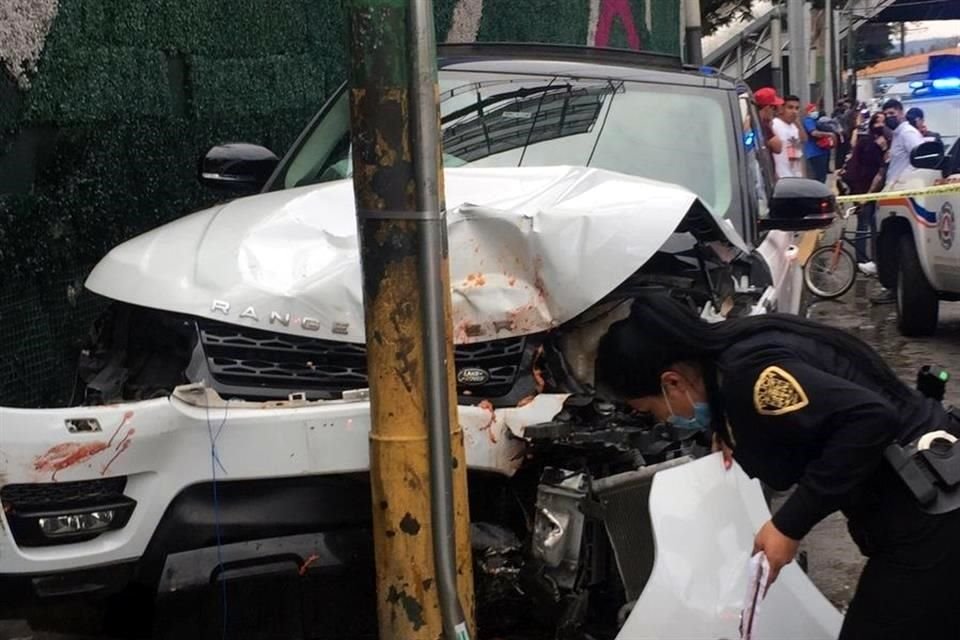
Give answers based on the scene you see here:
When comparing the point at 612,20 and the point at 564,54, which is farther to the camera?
the point at 612,20

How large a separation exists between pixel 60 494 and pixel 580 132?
2.63 meters

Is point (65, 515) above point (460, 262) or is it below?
below

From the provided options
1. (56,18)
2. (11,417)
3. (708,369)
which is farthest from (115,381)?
(56,18)

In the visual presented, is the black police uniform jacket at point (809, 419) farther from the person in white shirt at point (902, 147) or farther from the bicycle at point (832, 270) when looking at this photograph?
the person in white shirt at point (902, 147)

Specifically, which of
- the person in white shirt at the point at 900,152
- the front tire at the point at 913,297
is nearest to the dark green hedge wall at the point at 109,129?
the front tire at the point at 913,297

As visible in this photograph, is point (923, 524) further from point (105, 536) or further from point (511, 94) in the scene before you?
point (511, 94)

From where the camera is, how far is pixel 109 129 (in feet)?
23.7

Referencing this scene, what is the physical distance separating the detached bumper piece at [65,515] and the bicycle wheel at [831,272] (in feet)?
30.6

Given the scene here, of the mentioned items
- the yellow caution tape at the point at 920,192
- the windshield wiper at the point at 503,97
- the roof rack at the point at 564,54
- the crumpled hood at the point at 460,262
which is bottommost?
the crumpled hood at the point at 460,262

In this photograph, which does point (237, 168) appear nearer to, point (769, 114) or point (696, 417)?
point (696, 417)

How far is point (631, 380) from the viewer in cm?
328

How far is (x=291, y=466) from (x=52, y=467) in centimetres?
66

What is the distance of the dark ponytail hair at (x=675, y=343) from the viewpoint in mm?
3096

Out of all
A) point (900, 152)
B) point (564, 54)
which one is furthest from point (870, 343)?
point (564, 54)
